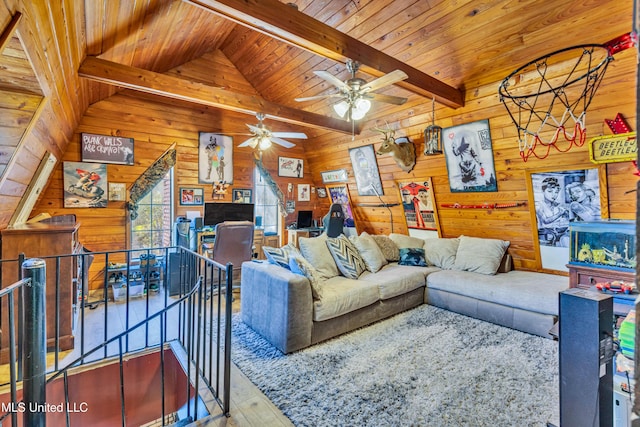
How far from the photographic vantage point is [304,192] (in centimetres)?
643

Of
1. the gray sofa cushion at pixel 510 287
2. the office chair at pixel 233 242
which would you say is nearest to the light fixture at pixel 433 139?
the gray sofa cushion at pixel 510 287

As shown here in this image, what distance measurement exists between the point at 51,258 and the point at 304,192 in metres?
4.37

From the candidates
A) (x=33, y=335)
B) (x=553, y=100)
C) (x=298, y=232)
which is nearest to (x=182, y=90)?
(x=33, y=335)

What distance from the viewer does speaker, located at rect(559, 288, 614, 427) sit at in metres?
0.88

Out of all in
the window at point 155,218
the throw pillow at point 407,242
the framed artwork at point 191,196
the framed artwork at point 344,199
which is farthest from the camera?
the framed artwork at point 344,199

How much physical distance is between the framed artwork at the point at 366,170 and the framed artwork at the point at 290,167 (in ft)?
4.29

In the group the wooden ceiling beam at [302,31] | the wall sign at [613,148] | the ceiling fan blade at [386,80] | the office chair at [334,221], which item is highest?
the wooden ceiling beam at [302,31]

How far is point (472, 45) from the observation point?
3.05 metres

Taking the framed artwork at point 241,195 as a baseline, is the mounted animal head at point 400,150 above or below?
above

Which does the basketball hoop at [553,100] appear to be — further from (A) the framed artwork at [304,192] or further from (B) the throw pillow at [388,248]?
(A) the framed artwork at [304,192]

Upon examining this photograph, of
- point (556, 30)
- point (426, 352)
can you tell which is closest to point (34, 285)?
point (426, 352)

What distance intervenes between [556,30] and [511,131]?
101 cm

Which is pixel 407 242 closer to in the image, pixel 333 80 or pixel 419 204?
pixel 419 204

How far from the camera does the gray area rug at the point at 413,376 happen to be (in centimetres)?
188
